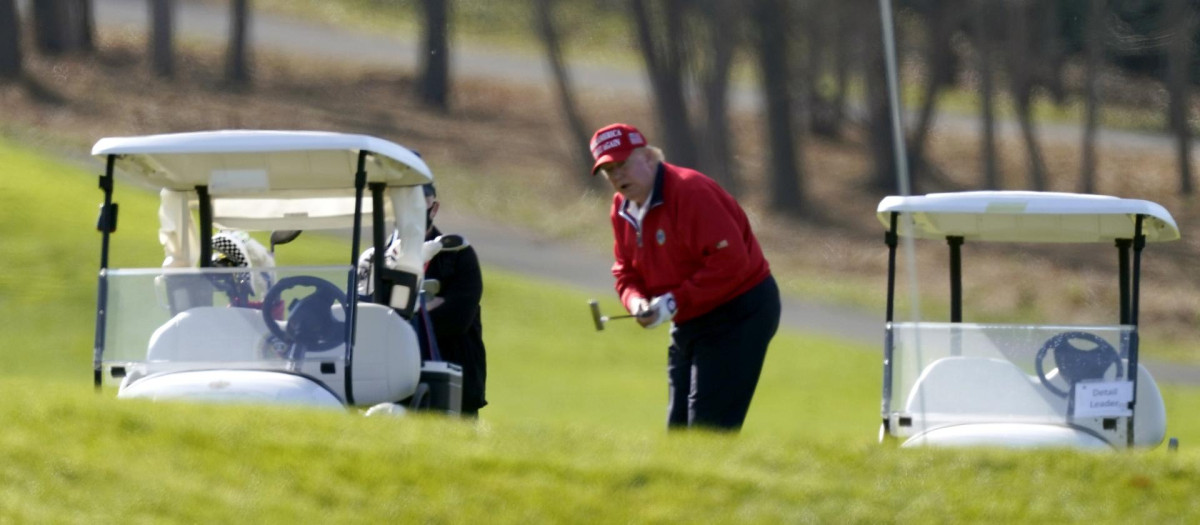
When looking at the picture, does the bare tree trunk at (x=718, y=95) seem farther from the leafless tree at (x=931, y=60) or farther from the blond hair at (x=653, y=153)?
the blond hair at (x=653, y=153)

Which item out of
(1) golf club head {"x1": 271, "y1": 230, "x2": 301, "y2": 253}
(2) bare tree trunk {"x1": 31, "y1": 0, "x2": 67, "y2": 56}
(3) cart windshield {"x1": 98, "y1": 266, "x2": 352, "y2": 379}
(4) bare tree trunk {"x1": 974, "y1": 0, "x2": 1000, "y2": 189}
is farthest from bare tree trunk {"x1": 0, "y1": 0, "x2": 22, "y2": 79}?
(3) cart windshield {"x1": 98, "y1": 266, "x2": 352, "y2": 379}

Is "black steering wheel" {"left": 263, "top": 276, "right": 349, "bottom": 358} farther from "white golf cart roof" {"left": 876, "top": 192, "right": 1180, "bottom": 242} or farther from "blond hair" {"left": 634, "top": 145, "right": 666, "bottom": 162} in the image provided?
"white golf cart roof" {"left": 876, "top": 192, "right": 1180, "bottom": 242}

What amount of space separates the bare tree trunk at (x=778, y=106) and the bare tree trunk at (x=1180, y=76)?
7.13 meters

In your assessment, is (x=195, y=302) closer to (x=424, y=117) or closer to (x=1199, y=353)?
(x=1199, y=353)

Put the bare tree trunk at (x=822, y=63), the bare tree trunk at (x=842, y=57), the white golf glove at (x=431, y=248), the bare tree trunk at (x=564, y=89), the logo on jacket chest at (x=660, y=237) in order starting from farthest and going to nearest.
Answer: the bare tree trunk at (x=822, y=63), the bare tree trunk at (x=842, y=57), the bare tree trunk at (x=564, y=89), the white golf glove at (x=431, y=248), the logo on jacket chest at (x=660, y=237)

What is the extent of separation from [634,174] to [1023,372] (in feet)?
5.44

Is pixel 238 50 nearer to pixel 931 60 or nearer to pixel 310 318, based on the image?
pixel 931 60

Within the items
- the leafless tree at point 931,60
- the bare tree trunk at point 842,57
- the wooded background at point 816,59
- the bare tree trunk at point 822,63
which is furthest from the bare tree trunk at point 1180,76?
the bare tree trunk at point 822,63

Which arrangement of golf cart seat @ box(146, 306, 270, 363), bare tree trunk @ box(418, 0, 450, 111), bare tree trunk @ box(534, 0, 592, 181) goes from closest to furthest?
golf cart seat @ box(146, 306, 270, 363)
bare tree trunk @ box(534, 0, 592, 181)
bare tree trunk @ box(418, 0, 450, 111)

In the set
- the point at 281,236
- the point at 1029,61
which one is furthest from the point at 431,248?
the point at 1029,61

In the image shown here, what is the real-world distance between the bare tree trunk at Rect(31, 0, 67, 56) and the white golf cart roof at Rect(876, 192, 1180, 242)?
103 ft

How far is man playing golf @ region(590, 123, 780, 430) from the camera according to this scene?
22.3 feet

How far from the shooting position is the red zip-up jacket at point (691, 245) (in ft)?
22.3

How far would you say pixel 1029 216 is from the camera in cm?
704
